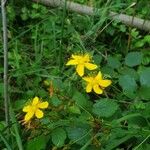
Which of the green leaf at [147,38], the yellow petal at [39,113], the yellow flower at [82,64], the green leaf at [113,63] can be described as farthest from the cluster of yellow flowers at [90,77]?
the green leaf at [147,38]

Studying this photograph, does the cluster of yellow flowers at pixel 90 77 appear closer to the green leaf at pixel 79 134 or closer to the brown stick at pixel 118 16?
the green leaf at pixel 79 134

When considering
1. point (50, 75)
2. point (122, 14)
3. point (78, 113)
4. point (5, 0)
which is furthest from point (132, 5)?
point (5, 0)

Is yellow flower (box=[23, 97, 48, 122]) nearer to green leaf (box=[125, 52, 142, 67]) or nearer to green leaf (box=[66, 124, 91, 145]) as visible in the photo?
green leaf (box=[66, 124, 91, 145])

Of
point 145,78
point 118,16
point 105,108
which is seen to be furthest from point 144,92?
point 118,16

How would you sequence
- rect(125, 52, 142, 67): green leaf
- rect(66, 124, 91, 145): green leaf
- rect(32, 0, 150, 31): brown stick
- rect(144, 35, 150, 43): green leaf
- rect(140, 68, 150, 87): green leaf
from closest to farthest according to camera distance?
rect(66, 124, 91, 145): green leaf < rect(140, 68, 150, 87): green leaf < rect(125, 52, 142, 67): green leaf < rect(144, 35, 150, 43): green leaf < rect(32, 0, 150, 31): brown stick

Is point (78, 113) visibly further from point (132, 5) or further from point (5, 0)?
point (132, 5)

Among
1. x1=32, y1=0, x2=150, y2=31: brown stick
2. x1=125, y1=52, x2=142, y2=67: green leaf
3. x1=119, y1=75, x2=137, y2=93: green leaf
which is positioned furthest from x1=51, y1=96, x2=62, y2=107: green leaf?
x1=32, y1=0, x2=150, y2=31: brown stick

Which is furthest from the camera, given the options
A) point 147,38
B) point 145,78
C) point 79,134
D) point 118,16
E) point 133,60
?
point 118,16

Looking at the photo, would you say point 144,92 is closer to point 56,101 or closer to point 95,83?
point 95,83
